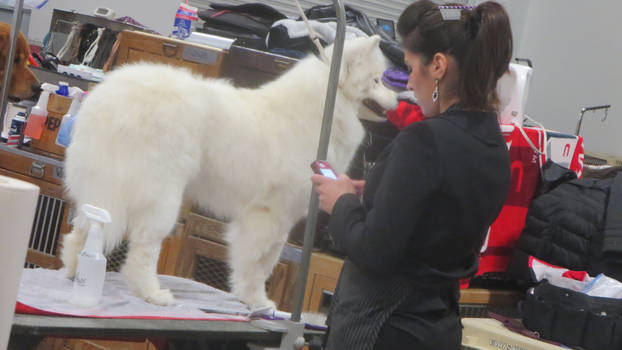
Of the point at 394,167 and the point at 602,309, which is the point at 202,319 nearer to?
the point at 394,167

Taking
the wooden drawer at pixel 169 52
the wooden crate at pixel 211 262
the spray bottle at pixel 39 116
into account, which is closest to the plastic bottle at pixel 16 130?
the spray bottle at pixel 39 116

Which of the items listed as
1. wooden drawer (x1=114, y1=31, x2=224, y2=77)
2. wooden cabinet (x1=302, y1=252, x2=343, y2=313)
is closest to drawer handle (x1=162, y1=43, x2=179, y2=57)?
wooden drawer (x1=114, y1=31, x2=224, y2=77)

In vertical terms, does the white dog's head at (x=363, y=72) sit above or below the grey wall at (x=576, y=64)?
below

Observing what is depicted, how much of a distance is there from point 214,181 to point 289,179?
Answer: 200 millimetres

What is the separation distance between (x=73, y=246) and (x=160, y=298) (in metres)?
0.24

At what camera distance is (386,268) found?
1.43 meters

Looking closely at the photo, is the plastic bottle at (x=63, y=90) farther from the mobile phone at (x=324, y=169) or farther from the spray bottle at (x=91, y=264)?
the mobile phone at (x=324, y=169)

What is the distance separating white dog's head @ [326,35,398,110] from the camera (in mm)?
1909

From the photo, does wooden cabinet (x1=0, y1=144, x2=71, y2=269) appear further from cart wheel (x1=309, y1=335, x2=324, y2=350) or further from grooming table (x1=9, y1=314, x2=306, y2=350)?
cart wheel (x1=309, y1=335, x2=324, y2=350)

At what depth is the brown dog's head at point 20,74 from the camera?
112 inches

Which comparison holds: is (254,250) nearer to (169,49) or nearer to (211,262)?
(211,262)

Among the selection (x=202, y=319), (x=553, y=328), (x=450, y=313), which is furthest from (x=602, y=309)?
(x=202, y=319)

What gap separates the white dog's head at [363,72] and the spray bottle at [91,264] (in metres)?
0.75

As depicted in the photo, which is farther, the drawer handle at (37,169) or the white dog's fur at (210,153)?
the drawer handle at (37,169)
